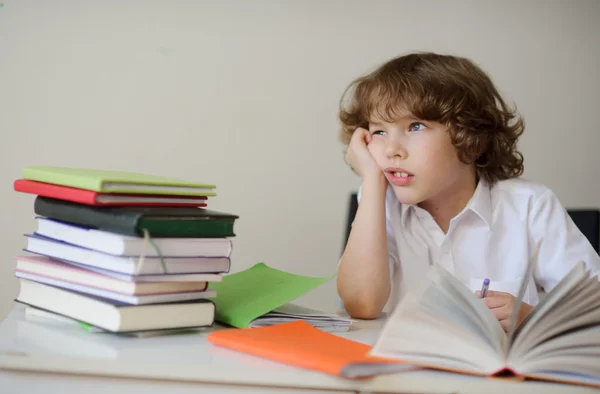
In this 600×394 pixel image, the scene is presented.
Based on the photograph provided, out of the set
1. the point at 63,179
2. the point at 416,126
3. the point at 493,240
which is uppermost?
the point at 416,126

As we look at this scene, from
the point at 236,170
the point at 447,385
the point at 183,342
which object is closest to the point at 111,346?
the point at 183,342

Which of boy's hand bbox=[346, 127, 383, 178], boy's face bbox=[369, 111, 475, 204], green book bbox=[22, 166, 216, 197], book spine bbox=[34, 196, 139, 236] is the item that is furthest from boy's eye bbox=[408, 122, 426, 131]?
book spine bbox=[34, 196, 139, 236]

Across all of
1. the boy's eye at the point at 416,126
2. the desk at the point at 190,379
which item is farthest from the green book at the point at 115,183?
the boy's eye at the point at 416,126

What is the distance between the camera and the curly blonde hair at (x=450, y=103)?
133 cm

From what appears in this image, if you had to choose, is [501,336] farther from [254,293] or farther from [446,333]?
[254,293]

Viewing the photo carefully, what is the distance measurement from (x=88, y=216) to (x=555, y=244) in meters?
0.95

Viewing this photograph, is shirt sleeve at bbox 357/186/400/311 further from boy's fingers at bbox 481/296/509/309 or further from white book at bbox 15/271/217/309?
white book at bbox 15/271/217/309

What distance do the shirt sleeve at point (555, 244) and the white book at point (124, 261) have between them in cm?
74

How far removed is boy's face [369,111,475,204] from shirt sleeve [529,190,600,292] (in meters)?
0.21

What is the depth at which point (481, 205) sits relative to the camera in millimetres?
1396

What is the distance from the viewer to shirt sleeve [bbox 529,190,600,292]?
4.23ft

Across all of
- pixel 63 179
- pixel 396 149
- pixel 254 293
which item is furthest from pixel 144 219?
pixel 396 149

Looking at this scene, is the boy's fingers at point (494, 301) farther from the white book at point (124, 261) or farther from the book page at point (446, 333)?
the white book at point (124, 261)

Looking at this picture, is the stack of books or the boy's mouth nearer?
the stack of books
